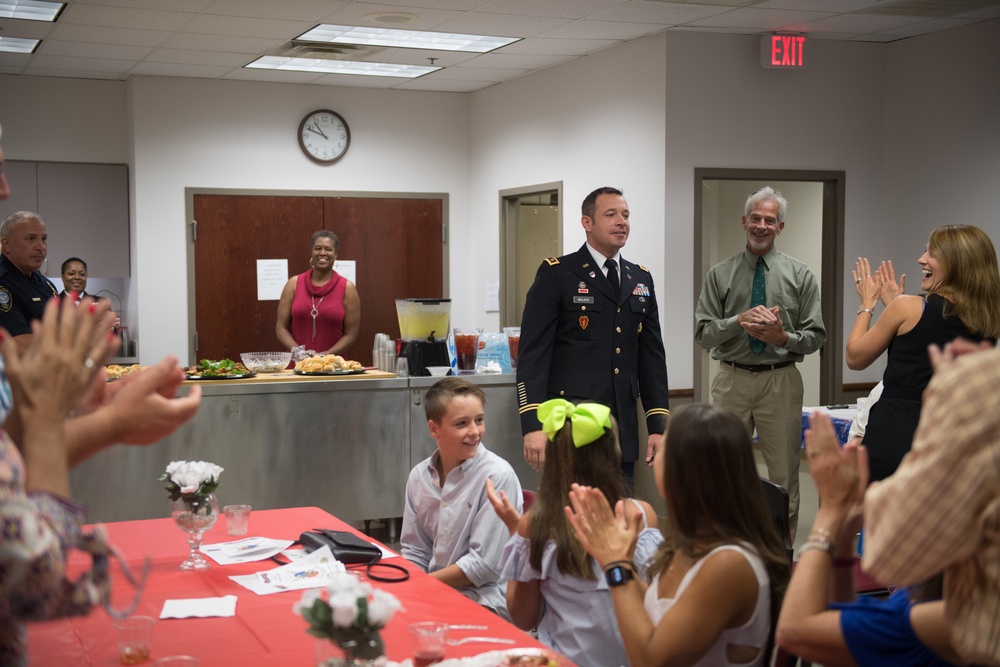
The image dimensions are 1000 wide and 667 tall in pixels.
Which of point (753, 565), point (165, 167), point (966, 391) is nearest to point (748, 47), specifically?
point (165, 167)

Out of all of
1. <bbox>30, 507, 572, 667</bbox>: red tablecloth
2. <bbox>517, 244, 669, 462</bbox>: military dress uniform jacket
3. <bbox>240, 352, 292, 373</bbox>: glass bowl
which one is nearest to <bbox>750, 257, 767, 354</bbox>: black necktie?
<bbox>517, 244, 669, 462</bbox>: military dress uniform jacket

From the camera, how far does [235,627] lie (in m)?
2.27

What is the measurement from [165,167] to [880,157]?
16.3ft

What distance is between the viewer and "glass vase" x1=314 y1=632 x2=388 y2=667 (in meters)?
1.68

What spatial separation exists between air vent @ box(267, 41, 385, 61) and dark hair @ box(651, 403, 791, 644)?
17.2 ft

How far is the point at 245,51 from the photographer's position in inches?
269

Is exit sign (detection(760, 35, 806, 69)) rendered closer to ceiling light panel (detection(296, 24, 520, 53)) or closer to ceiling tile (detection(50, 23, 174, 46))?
ceiling light panel (detection(296, 24, 520, 53))

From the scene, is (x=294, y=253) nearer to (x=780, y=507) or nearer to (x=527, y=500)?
(x=527, y=500)

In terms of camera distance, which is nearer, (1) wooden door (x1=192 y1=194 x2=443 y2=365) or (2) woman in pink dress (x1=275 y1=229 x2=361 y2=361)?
(2) woman in pink dress (x1=275 y1=229 x2=361 y2=361)

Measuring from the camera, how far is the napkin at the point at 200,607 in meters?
2.37

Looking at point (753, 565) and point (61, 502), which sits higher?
point (61, 502)

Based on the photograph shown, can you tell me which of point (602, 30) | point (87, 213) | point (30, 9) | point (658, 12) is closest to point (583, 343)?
point (658, 12)

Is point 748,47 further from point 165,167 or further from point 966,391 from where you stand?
point 966,391

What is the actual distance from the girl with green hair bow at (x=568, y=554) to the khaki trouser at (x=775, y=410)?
2.72 meters
